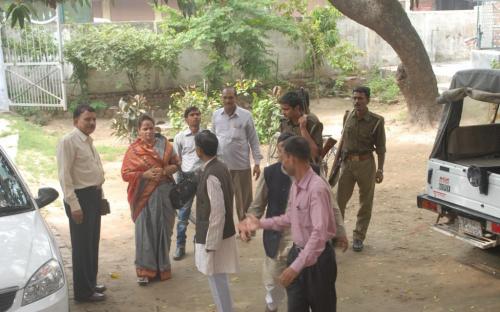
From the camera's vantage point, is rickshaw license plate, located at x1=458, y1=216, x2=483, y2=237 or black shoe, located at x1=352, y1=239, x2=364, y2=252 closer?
rickshaw license plate, located at x1=458, y1=216, x2=483, y2=237

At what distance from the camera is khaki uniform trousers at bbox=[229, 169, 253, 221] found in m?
7.35

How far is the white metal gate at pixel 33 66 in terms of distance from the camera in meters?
15.6

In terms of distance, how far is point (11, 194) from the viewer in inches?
197

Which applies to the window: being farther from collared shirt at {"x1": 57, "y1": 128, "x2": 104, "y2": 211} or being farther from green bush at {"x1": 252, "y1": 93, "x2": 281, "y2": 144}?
green bush at {"x1": 252, "y1": 93, "x2": 281, "y2": 144}

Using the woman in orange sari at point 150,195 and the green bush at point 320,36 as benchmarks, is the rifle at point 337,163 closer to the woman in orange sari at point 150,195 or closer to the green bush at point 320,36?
the woman in orange sari at point 150,195

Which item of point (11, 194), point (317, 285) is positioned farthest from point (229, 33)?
point (317, 285)

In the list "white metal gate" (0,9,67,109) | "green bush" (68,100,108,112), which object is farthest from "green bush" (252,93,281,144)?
"white metal gate" (0,9,67,109)

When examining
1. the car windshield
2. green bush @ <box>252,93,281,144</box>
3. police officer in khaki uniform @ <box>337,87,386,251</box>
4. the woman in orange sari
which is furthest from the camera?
green bush @ <box>252,93,281,144</box>

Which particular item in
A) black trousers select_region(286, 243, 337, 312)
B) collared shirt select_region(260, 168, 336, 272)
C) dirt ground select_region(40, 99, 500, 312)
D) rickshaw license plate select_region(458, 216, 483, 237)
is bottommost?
dirt ground select_region(40, 99, 500, 312)

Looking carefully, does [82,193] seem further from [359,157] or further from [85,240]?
[359,157]

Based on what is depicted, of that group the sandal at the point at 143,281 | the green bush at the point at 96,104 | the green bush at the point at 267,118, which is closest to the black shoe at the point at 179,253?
the sandal at the point at 143,281

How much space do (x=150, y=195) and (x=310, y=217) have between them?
260cm

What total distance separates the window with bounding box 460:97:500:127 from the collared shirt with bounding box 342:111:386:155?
38.6 inches

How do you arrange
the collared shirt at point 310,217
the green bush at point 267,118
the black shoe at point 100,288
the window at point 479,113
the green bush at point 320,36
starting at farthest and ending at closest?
the green bush at point 320,36
the green bush at point 267,118
the window at point 479,113
the black shoe at point 100,288
the collared shirt at point 310,217
